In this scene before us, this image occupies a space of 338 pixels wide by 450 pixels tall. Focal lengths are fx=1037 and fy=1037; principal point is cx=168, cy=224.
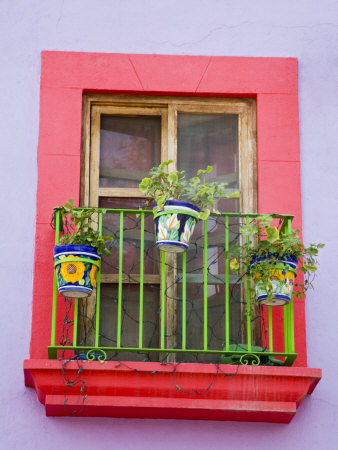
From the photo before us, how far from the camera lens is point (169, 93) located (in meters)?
6.65

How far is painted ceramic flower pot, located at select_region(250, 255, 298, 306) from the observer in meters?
5.80

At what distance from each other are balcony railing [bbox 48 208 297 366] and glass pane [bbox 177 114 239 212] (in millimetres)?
352

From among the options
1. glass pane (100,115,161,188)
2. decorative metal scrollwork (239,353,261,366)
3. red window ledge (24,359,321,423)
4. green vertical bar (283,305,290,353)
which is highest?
glass pane (100,115,161,188)

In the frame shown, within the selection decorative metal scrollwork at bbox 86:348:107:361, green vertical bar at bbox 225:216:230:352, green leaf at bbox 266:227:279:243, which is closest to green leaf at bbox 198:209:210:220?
green vertical bar at bbox 225:216:230:352

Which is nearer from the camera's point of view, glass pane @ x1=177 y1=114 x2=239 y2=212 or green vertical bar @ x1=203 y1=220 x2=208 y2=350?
green vertical bar @ x1=203 y1=220 x2=208 y2=350

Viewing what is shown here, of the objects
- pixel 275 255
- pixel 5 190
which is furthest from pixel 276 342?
pixel 5 190

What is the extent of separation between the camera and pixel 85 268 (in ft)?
19.0

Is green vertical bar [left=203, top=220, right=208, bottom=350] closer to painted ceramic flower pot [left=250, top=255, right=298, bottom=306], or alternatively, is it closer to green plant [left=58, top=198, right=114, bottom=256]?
painted ceramic flower pot [left=250, top=255, right=298, bottom=306]

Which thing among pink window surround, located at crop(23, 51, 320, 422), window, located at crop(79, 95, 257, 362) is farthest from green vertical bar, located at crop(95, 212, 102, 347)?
pink window surround, located at crop(23, 51, 320, 422)

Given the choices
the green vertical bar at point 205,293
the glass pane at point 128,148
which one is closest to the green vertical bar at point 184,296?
the green vertical bar at point 205,293

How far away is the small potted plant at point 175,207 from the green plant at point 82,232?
321 millimetres

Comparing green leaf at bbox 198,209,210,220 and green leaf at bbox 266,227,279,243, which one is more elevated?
green leaf at bbox 198,209,210,220

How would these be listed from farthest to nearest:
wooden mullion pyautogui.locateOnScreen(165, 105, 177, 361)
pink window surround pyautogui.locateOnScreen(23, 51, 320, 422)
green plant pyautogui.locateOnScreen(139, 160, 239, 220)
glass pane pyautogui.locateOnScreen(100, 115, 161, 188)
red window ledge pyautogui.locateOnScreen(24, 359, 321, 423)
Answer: glass pane pyautogui.locateOnScreen(100, 115, 161, 188), pink window surround pyautogui.locateOnScreen(23, 51, 320, 422), wooden mullion pyautogui.locateOnScreen(165, 105, 177, 361), green plant pyautogui.locateOnScreen(139, 160, 239, 220), red window ledge pyautogui.locateOnScreen(24, 359, 321, 423)

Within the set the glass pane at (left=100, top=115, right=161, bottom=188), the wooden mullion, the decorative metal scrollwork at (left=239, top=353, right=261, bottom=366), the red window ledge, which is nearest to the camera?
the red window ledge
